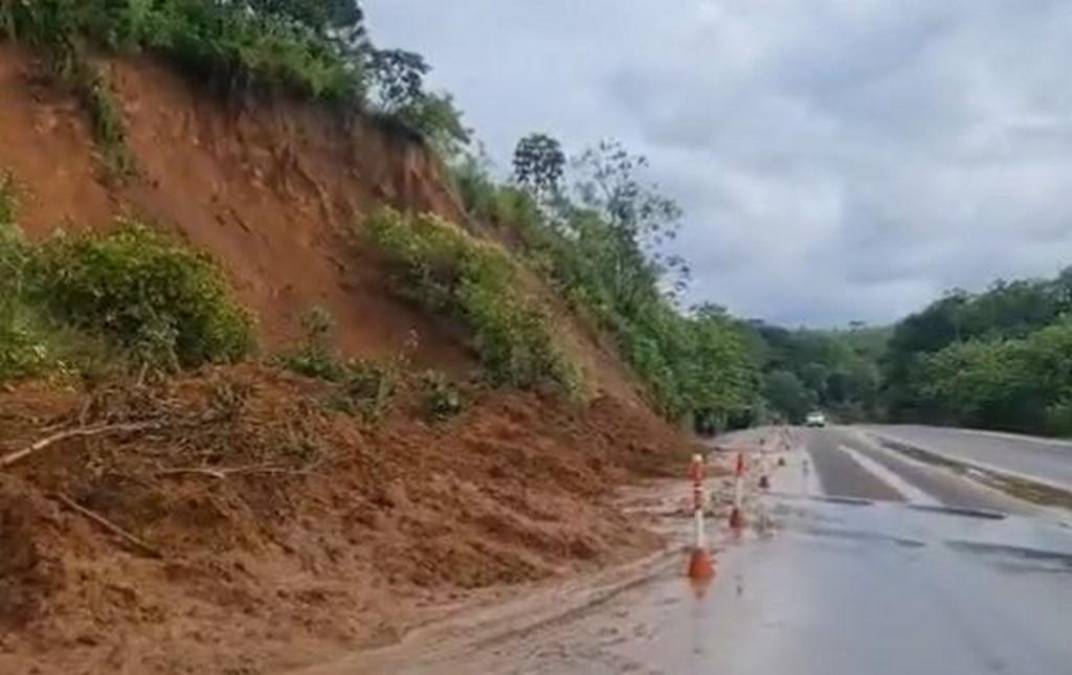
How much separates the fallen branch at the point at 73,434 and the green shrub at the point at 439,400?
8.90 metres

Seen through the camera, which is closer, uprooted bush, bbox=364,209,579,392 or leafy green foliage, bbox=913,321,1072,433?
uprooted bush, bbox=364,209,579,392

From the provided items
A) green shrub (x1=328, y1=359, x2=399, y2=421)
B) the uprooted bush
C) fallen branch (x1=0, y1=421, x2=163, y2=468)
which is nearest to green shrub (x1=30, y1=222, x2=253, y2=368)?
green shrub (x1=328, y1=359, x2=399, y2=421)

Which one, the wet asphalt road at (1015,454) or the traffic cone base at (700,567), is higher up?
the wet asphalt road at (1015,454)

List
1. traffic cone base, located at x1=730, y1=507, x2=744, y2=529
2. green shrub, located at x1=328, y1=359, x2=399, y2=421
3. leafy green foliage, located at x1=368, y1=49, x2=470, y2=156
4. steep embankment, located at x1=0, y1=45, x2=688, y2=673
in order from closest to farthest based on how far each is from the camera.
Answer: steep embankment, located at x1=0, y1=45, x2=688, y2=673 < green shrub, located at x1=328, y1=359, x2=399, y2=421 < traffic cone base, located at x1=730, y1=507, x2=744, y2=529 < leafy green foliage, located at x1=368, y1=49, x2=470, y2=156

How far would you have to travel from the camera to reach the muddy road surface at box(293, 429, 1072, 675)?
9.60 m

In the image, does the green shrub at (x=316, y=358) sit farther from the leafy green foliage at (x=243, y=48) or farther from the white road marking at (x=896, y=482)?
the white road marking at (x=896, y=482)

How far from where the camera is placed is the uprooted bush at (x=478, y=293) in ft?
89.2

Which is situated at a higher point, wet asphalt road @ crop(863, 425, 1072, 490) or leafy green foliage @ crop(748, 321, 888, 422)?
leafy green foliage @ crop(748, 321, 888, 422)

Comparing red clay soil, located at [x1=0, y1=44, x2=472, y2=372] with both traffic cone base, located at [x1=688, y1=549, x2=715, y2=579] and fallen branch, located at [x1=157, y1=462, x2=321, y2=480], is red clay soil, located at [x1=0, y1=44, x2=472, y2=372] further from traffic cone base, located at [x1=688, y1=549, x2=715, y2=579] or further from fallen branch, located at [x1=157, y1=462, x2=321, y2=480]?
traffic cone base, located at [x1=688, y1=549, x2=715, y2=579]

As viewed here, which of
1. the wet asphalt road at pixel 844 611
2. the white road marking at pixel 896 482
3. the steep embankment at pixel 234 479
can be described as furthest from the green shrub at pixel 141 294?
the white road marking at pixel 896 482

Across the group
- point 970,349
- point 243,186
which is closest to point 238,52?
point 243,186

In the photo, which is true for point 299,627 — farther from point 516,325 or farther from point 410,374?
point 516,325

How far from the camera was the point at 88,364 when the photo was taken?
1541 cm

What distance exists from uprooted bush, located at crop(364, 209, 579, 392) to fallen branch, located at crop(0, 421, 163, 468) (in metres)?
14.8
